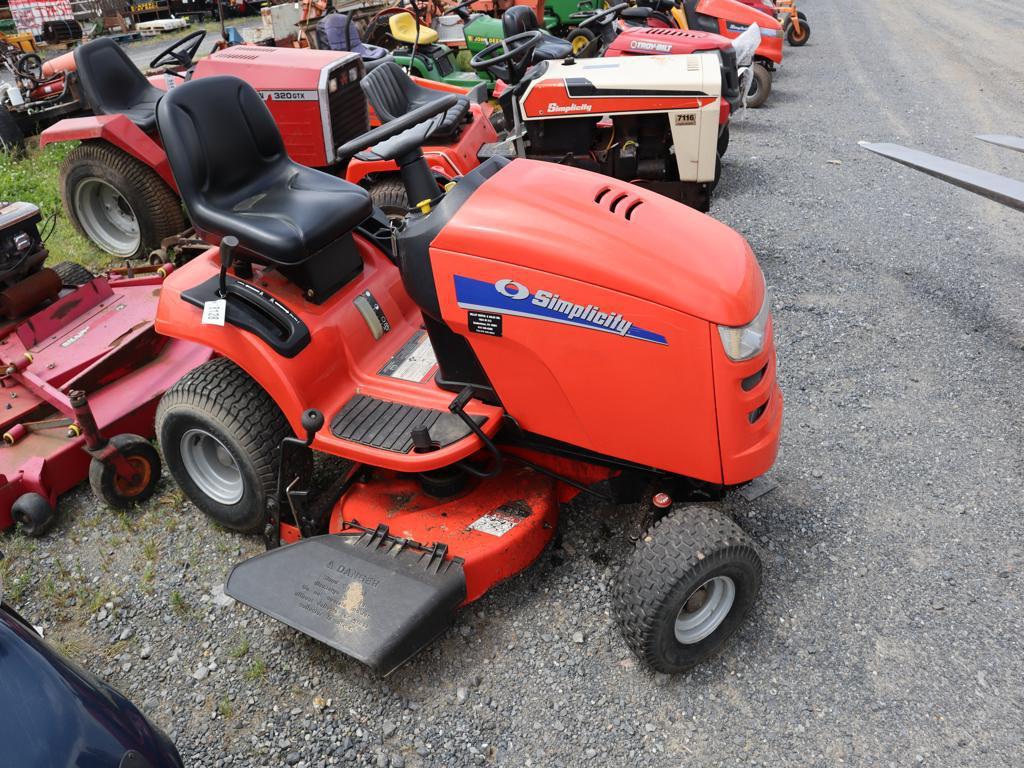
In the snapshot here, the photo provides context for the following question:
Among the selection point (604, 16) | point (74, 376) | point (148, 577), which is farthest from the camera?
point (604, 16)

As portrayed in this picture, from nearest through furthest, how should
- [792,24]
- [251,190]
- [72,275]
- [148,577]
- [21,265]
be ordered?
[148,577] → [251,190] → [21,265] → [72,275] → [792,24]

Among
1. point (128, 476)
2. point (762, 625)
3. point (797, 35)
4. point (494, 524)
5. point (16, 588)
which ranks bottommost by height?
point (797, 35)

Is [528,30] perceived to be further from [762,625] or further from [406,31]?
[762,625]

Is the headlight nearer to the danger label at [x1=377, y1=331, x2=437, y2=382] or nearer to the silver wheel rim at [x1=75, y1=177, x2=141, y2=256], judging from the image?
the danger label at [x1=377, y1=331, x2=437, y2=382]

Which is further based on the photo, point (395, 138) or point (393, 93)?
point (393, 93)

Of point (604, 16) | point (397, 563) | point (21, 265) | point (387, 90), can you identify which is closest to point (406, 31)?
point (604, 16)

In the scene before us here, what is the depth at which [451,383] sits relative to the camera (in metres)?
2.34

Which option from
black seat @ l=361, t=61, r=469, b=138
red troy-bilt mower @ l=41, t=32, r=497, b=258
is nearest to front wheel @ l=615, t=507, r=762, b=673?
red troy-bilt mower @ l=41, t=32, r=497, b=258

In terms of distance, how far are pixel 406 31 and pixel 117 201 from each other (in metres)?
3.60

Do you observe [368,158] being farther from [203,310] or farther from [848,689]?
[848,689]

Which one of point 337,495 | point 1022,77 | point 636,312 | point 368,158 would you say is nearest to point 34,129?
point 368,158

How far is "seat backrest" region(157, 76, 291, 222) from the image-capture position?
2492 millimetres

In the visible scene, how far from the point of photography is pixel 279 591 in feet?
7.05

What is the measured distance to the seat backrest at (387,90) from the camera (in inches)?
177
